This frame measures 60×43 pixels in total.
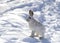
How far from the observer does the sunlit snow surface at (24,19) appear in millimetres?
5395

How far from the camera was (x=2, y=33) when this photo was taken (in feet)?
18.1

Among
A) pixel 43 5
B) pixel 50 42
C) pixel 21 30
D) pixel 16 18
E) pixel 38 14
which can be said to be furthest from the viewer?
pixel 43 5

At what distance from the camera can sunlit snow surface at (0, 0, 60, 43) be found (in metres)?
5.39

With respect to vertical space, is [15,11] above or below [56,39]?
above

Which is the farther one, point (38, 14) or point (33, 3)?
point (33, 3)

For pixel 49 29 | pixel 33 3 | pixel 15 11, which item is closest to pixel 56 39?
pixel 49 29

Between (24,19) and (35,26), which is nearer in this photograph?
(35,26)

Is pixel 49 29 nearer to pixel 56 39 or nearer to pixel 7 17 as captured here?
pixel 56 39

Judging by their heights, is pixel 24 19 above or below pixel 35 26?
above

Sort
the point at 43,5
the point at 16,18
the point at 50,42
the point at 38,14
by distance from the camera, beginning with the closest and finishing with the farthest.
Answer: the point at 50,42
the point at 16,18
the point at 38,14
the point at 43,5

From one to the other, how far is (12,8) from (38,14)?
1007 millimetres

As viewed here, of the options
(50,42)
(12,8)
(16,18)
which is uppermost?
(12,8)

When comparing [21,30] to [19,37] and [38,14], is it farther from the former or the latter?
[38,14]

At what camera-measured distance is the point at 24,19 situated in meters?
6.77
